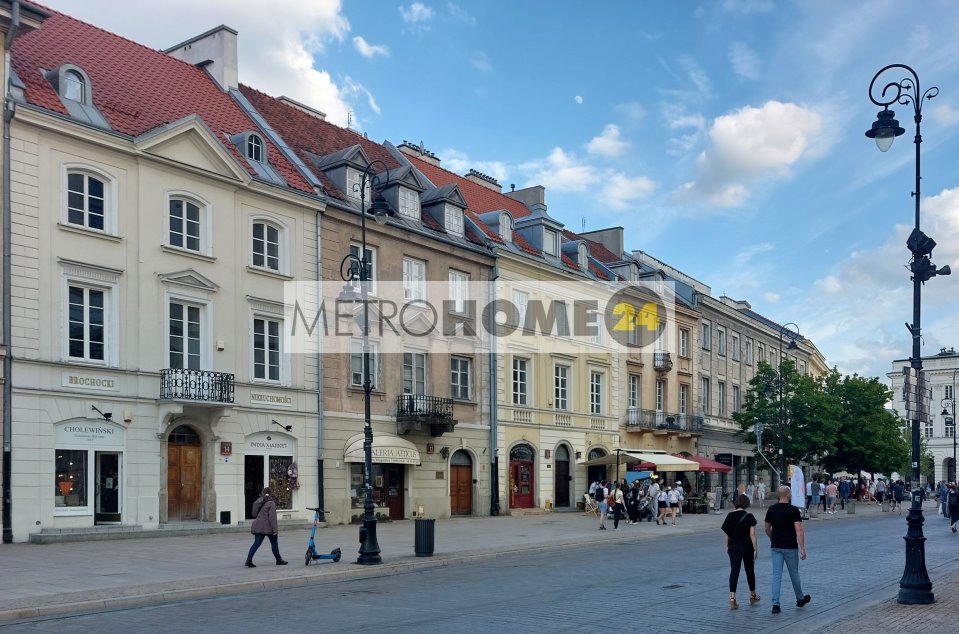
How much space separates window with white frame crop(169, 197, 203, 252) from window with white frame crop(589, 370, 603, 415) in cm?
2094

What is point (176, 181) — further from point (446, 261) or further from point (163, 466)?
point (446, 261)

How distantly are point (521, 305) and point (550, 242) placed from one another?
4612 mm

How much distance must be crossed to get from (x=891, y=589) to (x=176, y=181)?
19880 millimetres

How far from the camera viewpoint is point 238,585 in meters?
15.4

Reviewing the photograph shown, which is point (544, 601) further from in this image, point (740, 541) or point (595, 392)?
point (595, 392)

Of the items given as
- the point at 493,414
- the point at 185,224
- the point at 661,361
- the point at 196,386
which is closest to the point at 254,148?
the point at 185,224

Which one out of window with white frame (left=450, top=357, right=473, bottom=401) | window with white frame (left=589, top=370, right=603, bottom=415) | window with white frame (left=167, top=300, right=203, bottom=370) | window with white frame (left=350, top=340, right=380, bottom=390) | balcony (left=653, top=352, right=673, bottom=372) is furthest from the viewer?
balcony (left=653, top=352, right=673, bottom=372)

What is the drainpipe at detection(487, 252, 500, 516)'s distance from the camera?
120ft

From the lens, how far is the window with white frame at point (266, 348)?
28.5 metres

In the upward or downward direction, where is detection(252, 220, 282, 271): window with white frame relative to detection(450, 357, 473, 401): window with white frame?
upward

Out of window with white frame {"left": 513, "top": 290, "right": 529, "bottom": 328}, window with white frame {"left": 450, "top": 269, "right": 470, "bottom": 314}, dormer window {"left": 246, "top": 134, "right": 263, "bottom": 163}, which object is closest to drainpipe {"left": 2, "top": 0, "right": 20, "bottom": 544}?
dormer window {"left": 246, "top": 134, "right": 263, "bottom": 163}

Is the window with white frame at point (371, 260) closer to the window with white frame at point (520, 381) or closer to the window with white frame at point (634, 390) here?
the window with white frame at point (520, 381)

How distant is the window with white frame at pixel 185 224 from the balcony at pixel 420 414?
9.06m

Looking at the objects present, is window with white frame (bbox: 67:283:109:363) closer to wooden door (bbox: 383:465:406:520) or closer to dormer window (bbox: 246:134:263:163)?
dormer window (bbox: 246:134:263:163)
